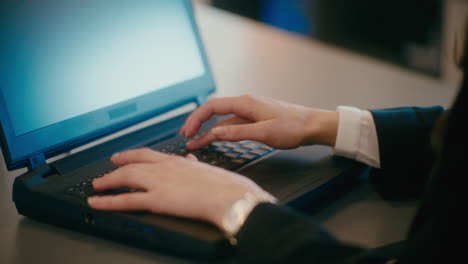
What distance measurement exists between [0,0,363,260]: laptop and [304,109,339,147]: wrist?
2cm

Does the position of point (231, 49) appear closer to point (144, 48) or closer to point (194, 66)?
point (194, 66)

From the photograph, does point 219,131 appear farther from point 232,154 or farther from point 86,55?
point 86,55

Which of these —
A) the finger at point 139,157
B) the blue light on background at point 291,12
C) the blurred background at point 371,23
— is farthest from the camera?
the blue light on background at point 291,12

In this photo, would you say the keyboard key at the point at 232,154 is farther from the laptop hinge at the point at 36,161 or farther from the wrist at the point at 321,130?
the laptop hinge at the point at 36,161

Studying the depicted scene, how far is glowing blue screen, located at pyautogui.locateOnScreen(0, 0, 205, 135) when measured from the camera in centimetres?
76

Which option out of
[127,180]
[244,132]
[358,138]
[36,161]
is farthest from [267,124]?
[36,161]

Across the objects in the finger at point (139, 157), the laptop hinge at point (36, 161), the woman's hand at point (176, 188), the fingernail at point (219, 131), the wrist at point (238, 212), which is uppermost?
the laptop hinge at point (36, 161)

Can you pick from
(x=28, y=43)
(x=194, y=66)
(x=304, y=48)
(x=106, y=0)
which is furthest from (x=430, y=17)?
(x=28, y=43)

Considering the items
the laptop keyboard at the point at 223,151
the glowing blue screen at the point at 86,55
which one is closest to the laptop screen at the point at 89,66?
the glowing blue screen at the point at 86,55

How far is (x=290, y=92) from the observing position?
131 centimetres

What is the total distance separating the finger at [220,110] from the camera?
0.89 m

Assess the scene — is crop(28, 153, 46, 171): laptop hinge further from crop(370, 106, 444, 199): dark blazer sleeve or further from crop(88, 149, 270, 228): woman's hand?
crop(370, 106, 444, 199): dark blazer sleeve

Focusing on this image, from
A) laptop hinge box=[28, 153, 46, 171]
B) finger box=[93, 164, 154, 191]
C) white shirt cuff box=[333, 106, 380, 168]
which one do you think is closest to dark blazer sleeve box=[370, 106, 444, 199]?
white shirt cuff box=[333, 106, 380, 168]

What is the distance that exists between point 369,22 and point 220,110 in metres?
2.70
